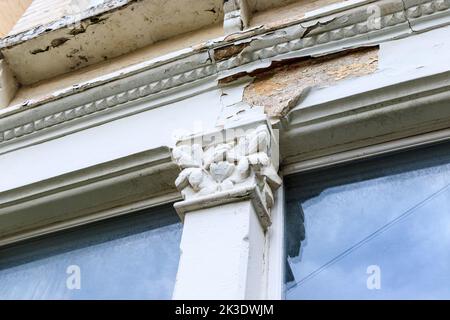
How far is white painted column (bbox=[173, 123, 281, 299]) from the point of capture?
188 centimetres

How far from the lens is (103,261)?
2.54 meters

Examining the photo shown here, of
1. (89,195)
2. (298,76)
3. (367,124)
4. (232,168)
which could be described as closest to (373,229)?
(367,124)

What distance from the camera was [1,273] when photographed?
9.16 feet

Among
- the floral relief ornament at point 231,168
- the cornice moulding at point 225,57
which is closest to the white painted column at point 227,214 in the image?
the floral relief ornament at point 231,168

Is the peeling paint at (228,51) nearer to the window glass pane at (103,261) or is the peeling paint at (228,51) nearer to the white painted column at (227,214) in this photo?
the white painted column at (227,214)

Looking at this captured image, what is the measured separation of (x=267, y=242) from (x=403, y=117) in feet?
2.28

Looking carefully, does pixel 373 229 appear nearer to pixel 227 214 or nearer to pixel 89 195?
pixel 227 214

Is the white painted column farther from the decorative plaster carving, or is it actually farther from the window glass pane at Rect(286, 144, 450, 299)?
A: the window glass pane at Rect(286, 144, 450, 299)

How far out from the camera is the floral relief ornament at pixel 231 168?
215 centimetres

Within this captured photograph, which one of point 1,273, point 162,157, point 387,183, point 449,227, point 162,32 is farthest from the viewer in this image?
point 162,32

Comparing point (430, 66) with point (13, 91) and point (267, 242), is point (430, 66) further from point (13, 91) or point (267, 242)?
point (13, 91)

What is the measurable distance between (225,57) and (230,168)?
0.75 m

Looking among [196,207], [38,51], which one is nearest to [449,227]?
[196,207]

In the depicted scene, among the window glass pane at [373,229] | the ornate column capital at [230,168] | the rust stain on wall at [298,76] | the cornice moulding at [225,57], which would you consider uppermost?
the cornice moulding at [225,57]
